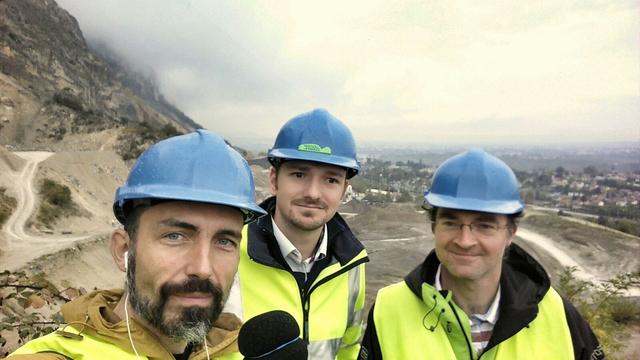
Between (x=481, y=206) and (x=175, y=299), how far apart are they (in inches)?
79.1

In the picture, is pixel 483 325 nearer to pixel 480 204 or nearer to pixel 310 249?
pixel 480 204

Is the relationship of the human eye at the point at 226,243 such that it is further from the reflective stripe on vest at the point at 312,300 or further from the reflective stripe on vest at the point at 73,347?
the reflective stripe on vest at the point at 312,300

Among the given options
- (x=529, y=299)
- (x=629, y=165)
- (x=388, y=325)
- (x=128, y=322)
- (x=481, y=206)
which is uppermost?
(x=481, y=206)

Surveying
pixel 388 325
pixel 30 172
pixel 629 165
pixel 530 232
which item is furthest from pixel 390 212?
pixel 629 165

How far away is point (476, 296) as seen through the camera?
2854 millimetres

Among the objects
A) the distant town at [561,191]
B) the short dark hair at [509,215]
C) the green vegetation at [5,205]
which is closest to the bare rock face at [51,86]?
the green vegetation at [5,205]

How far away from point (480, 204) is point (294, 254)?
4.87 ft

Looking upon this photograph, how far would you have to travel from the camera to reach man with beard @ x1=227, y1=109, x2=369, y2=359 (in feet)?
10.7

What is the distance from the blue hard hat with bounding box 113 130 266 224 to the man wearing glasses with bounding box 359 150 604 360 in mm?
1451

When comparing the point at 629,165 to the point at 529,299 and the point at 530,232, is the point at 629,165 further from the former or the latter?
the point at 529,299

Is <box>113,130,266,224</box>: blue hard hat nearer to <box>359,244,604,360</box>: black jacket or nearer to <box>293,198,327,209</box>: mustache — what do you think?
<box>293,198,327,209</box>: mustache

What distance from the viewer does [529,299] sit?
9.06ft

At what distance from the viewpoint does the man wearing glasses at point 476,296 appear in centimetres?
267

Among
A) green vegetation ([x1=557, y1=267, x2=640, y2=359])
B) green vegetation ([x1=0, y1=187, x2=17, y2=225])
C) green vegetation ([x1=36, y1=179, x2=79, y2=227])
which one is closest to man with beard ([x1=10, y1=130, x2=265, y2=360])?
green vegetation ([x1=557, y1=267, x2=640, y2=359])
